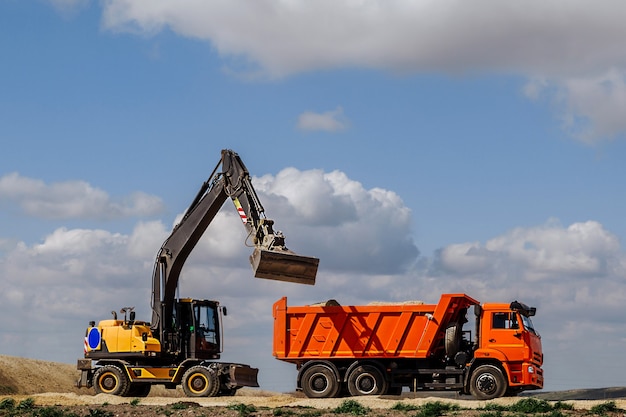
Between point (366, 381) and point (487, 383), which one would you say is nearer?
point (487, 383)

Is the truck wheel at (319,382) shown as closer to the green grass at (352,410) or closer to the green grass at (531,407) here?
the green grass at (352,410)

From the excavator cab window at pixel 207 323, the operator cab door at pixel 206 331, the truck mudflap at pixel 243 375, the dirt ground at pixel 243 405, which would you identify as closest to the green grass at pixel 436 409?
the dirt ground at pixel 243 405

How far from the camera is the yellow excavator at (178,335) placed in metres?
34.5

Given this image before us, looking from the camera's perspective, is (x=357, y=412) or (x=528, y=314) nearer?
(x=357, y=412)

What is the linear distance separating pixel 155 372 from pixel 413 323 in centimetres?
959

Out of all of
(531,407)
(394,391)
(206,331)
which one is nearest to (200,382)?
(206,331)

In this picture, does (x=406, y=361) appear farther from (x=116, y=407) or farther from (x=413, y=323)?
(x=116, y=407)

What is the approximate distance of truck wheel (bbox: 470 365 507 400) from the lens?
31938mm

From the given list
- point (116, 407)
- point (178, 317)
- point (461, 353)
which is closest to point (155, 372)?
point (178, 317)

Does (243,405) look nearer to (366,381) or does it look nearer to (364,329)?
(366,381)

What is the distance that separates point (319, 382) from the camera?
33.7 meters

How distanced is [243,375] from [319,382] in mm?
2876

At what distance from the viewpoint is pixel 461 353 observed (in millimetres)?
32469

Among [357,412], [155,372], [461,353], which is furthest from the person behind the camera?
[155,372]
